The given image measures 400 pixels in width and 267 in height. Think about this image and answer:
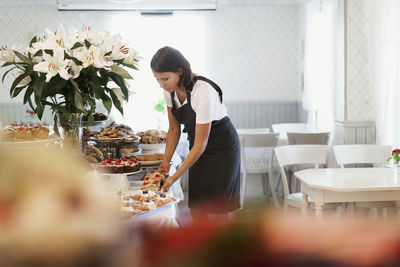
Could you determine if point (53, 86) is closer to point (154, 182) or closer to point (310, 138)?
point (154, 182)

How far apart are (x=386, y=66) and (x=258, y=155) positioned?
1775mm

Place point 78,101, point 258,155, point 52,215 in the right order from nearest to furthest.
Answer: point 52,215 < point 78,101 < point 258,155

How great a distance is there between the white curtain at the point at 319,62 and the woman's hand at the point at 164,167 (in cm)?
393

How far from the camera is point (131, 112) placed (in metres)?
8.38

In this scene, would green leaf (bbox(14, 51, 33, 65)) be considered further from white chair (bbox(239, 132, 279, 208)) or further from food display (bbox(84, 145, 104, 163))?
white chair (bbox(239, 132, 279, 208))

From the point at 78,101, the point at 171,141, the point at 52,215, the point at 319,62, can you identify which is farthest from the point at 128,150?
the point at 319,62

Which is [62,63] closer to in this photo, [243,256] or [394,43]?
[243,256]

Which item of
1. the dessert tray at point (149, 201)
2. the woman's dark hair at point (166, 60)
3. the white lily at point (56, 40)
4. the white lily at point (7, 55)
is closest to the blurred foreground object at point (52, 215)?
the dessert tray at point (149, 201)

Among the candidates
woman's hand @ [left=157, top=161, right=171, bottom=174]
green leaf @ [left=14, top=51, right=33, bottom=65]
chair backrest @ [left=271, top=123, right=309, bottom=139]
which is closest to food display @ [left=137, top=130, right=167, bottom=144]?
woman's hand @ [left=157, top=161, right=171, bottom=174]

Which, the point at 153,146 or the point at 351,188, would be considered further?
the point at 153,146

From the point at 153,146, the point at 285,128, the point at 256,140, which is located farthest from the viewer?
the point at 285,128

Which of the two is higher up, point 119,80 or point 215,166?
point 119,80

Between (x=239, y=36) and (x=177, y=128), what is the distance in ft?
18.5

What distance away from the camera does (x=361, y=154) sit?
4.48m
